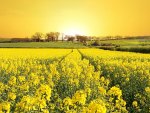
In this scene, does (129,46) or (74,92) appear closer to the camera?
(74,92)

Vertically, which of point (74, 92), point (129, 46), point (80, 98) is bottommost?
point (129, 46)

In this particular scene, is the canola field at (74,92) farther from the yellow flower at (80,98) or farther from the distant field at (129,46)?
the distant field at (129,46)

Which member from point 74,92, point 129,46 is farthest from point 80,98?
point 129,46

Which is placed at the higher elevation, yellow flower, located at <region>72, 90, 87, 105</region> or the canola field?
yellow flower, located at <region>72, 90, 87, 105</region>

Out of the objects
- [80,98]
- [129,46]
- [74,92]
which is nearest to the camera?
[80,98]

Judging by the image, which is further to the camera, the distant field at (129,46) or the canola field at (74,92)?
the distant field at (129,46)

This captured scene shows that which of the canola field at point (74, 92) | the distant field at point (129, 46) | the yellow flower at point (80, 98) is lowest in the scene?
the distant field at point (129, 46)

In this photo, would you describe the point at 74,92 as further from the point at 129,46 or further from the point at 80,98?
the point at 129,46

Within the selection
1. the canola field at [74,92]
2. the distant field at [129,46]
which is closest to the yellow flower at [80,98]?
the canola field at [74,92]

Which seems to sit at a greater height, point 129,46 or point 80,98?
point 80,98

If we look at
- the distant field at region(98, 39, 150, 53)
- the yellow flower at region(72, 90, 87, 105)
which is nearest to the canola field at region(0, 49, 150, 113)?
the yellow flower at region(72, 90, 87, 105)

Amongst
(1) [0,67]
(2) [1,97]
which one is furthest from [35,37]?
(2) [1,97]

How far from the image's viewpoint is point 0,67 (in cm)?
2006

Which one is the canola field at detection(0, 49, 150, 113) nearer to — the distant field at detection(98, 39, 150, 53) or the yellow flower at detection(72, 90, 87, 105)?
the yellow flower at detection(72, 90, 87, 105)
